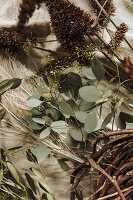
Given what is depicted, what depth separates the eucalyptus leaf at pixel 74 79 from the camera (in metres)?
0.70

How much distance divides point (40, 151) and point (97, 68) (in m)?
0.28

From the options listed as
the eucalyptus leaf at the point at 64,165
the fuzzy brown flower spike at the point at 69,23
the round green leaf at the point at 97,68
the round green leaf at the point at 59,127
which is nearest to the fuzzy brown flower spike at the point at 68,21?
the fuzzy brown flower spike at the point at 69,23

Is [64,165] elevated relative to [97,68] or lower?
lower

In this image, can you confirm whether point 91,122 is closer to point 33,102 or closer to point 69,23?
point 33,102

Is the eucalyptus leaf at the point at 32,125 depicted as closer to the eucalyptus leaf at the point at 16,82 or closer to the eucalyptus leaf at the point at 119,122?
the eucalyptus leaf at the point at 16,82

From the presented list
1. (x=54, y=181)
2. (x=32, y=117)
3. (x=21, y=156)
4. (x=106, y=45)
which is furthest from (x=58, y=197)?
(x=106, y=45)

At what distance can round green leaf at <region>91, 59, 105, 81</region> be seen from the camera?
65 centimetres

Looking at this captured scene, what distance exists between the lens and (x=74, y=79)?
0.71 m

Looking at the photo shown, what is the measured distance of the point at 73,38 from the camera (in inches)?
28.6

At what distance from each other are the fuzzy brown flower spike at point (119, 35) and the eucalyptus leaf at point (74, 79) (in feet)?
0.49

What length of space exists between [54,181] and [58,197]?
0.18 feet

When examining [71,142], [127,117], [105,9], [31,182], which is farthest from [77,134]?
[105,9]

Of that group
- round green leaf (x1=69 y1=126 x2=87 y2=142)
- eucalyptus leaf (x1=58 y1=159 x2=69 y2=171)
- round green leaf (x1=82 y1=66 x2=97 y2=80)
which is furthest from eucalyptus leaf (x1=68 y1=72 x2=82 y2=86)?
eucalyptus leaf (x1=58 y1=159 x2=69 y2=171)

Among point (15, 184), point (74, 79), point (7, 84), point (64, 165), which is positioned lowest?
point (15, 184)
